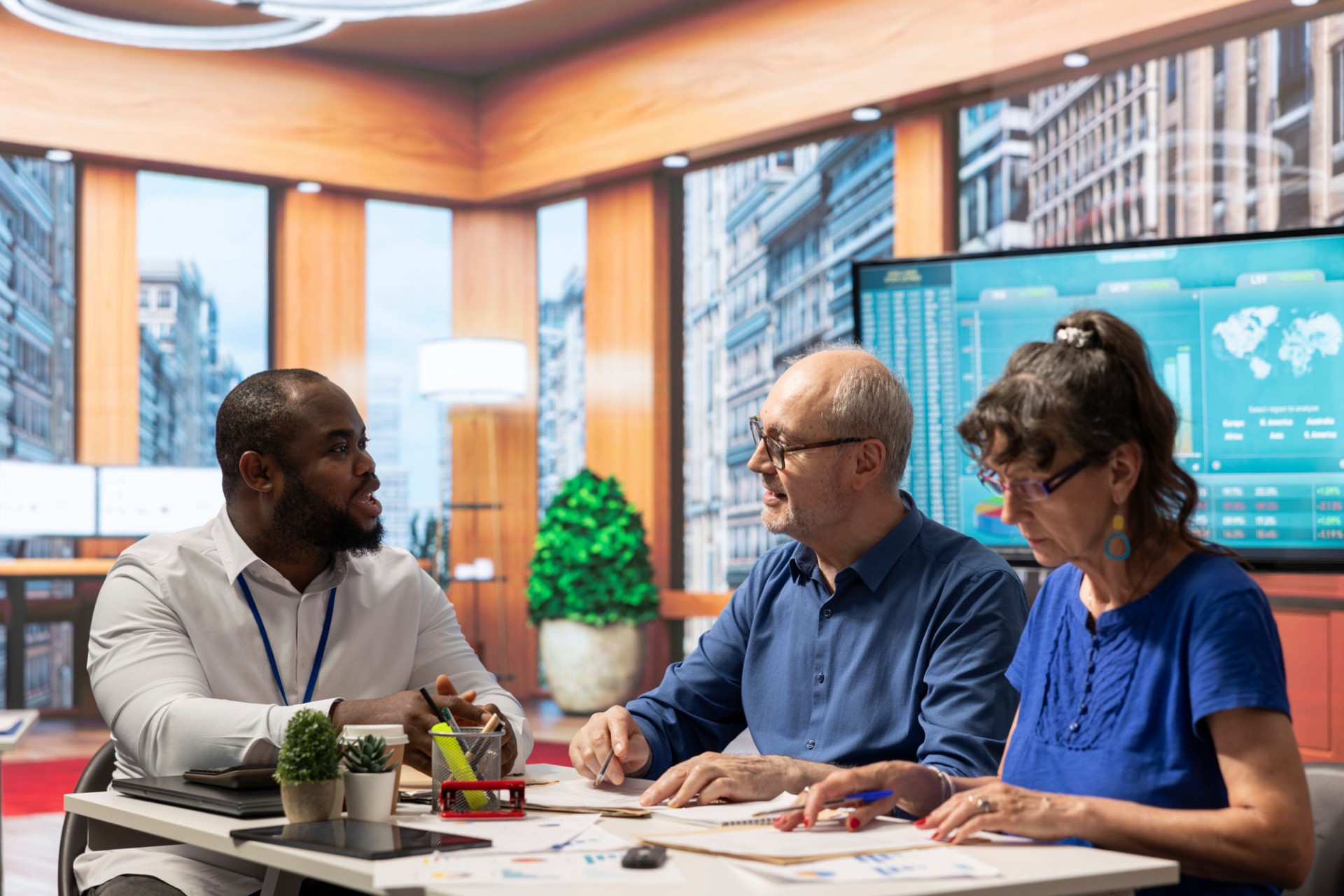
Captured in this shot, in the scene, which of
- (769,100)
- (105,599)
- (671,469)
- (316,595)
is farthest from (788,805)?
(671,469)

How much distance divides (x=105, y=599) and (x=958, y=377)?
3.18 metres

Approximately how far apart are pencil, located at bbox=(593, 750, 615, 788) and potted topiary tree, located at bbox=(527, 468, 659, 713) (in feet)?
17.4

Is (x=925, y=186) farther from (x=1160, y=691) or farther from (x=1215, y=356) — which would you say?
(x=1160, y=691)

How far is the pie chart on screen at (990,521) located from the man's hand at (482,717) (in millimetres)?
2770

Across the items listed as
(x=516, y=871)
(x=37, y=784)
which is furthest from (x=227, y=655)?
(x=37, y=784)

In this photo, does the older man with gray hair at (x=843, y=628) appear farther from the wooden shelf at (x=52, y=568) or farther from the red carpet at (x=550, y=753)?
the wooden shelf at (x=52, y=568)

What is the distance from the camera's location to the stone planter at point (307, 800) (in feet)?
5.22

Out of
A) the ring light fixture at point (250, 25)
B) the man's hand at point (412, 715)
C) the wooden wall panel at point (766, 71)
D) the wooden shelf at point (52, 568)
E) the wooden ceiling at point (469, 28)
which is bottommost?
the wooden shelf at point (52, 568)

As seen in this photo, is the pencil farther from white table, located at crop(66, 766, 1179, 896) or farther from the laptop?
the laptop

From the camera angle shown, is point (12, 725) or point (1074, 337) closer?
point (1074, 337)

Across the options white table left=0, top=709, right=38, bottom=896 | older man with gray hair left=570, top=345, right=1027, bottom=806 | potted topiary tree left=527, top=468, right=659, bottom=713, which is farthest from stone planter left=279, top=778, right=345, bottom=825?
potted topiary tree left=527, top=468, right=659, bottom=713

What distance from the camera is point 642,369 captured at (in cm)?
808

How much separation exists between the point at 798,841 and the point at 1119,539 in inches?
21.9

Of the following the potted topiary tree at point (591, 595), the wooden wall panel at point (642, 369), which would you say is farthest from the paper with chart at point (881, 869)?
the wooden wall panel at point (642, 369)
